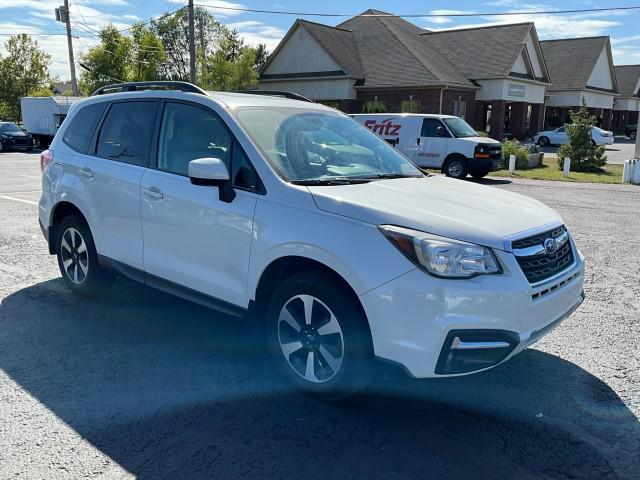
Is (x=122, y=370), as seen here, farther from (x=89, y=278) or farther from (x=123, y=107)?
(x=123, y=107)

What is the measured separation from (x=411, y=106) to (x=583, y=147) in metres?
13.1

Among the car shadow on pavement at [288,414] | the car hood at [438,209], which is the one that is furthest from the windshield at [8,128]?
the car hood at [438,209]

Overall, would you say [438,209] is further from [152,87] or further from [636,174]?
[636,174]

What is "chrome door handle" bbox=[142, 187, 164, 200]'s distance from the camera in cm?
→ 443

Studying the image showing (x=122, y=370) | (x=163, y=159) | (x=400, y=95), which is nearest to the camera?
(x=122, y=370)

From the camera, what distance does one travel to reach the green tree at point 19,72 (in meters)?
50.7

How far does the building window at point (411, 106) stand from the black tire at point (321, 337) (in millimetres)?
30126

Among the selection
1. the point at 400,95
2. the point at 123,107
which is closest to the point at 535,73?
the point at 400,95

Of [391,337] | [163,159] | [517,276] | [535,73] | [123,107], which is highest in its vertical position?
[535,73]

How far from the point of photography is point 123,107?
5.13 metres

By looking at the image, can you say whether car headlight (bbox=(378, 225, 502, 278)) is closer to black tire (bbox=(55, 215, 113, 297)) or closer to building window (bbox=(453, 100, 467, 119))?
black tire (bbox=(55, 215, 113, 297))

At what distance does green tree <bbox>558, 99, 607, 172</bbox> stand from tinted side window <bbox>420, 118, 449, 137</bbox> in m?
6.10

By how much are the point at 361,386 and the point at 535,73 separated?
40.4 metres

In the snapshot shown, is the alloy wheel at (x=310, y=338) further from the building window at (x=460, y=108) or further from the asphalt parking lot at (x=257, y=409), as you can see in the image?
the building window at (x=460, y=108)
